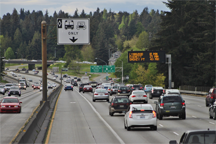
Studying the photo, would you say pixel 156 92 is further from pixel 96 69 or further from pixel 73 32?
pixel 96 69

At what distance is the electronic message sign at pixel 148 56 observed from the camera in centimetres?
7212

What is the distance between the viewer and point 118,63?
164000 mm

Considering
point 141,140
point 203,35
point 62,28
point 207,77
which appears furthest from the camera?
point 203,35

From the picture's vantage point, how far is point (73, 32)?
32781 millimetres

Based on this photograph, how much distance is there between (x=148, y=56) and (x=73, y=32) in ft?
134

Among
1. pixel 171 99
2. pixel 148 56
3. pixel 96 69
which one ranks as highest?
pixel 148 56

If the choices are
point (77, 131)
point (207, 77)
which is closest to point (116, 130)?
point (77, 131)

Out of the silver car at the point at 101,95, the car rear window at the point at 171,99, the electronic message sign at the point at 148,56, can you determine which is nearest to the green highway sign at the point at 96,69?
the electronic message sign at the point at 148,56

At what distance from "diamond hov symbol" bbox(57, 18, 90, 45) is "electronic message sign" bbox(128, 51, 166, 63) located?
39892mm

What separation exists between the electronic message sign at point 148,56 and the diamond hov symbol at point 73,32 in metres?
39.9

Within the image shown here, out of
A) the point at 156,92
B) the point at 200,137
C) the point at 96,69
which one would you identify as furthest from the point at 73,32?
the point at 96,69

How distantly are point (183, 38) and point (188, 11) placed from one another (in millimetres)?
6485

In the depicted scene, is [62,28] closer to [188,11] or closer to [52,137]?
[52,137]

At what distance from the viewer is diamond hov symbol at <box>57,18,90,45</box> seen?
32688mm
